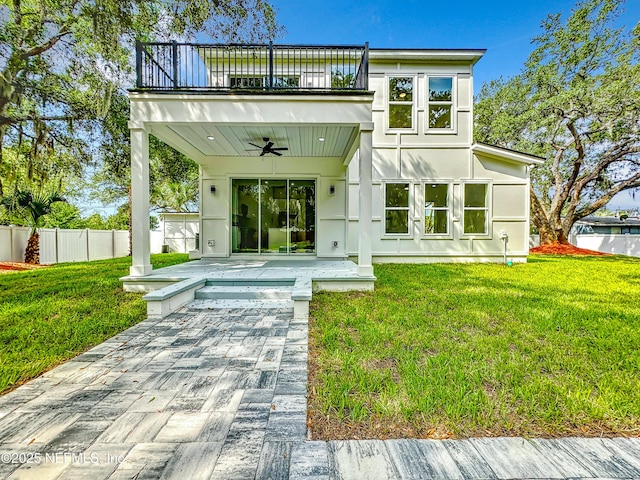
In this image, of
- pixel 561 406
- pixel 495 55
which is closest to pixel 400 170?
pixel 561 406

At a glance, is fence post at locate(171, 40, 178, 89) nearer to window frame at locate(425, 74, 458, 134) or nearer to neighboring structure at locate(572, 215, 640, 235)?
window frame at locate(425, 74, 458, 134)

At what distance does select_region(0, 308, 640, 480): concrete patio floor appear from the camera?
148cm

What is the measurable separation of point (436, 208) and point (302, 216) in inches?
168

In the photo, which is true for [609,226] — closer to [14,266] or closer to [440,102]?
[440,102]

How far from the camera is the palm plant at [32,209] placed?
899 cm

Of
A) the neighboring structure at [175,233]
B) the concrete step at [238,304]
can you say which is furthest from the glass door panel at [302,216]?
the neighboring structure at [175,233]

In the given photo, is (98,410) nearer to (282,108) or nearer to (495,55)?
(282,108)

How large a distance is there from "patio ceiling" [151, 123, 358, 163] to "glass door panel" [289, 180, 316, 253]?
895 millimetres

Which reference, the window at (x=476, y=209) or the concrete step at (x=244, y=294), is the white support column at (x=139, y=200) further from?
the window at (x=476, y=209)

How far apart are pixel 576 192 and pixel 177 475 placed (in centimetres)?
1811

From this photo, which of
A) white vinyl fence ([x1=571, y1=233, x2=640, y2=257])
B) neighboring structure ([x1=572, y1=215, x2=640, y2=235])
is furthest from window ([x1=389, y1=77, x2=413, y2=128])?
neighboring structure ([x1=572, y1=215, x2=640, y2=235])

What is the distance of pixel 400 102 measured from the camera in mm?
9195

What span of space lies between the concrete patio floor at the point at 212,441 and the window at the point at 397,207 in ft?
23.6

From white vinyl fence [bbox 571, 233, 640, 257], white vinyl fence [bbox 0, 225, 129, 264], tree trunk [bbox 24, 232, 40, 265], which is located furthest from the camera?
white vinyl fence [bbox 571, 233, 640, 257]
